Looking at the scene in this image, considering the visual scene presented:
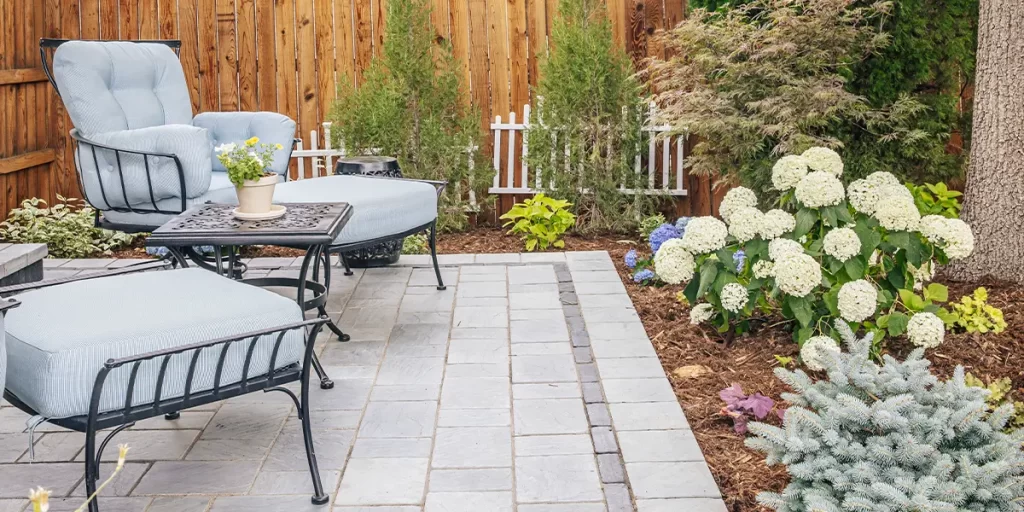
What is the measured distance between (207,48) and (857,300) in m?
4.71

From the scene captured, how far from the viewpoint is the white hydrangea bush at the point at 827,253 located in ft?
10.7

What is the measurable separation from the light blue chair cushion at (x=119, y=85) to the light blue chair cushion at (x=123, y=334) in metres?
2.11

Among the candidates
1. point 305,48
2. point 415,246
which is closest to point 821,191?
point 415,246

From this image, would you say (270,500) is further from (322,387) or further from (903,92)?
(903,92)

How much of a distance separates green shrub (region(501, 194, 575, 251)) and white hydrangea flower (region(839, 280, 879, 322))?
2.65 m

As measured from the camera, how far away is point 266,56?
21.3 feet

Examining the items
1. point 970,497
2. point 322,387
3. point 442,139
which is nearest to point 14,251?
point 322,387

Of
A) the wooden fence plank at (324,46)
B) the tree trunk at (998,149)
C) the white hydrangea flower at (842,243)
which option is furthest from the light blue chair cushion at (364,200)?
the tree trunk at (998,149)

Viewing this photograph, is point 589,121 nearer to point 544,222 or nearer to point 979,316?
point 544,222

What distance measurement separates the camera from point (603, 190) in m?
6.17

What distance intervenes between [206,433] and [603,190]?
3.61 m

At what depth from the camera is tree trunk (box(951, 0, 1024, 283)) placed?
3979 millimetres

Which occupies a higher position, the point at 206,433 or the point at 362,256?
the point at 362,256

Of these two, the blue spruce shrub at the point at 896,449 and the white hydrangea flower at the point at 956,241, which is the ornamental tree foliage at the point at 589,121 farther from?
the blue spruce shrub at the point at 896,449
